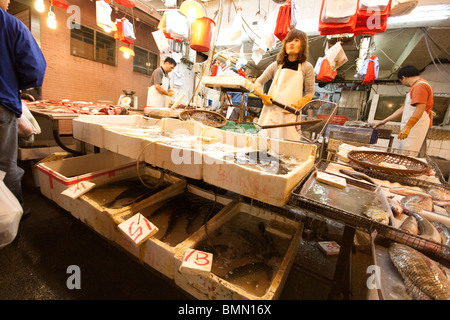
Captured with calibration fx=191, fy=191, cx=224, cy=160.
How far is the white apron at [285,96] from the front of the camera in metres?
3.26

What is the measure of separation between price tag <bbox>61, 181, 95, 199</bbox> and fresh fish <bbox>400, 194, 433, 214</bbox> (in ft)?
8.10

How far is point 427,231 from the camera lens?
0.95 meters

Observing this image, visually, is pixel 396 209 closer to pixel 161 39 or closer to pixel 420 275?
pixel 420 275

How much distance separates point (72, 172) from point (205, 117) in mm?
1960

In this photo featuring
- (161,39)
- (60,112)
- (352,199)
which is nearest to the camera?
(352,199)

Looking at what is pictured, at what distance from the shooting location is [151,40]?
9898 millimetres

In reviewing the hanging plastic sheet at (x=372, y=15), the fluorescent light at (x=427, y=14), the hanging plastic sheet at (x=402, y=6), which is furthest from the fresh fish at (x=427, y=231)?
the fluorescent light at (x=427, y=14)

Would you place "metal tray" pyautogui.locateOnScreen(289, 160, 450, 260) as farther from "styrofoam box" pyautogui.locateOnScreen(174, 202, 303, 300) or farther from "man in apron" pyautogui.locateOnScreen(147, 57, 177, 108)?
"man in apron" pyautogui.locateOnScreen(147, 57, 177, 108)

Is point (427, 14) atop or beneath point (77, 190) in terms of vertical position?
atop

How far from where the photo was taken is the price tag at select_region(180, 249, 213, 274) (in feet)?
3.59

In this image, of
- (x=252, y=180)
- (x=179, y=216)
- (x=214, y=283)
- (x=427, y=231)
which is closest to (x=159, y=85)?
(x=179, y=216)

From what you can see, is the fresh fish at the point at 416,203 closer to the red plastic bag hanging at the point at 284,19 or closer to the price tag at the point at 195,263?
the price tag at the point at 195,263

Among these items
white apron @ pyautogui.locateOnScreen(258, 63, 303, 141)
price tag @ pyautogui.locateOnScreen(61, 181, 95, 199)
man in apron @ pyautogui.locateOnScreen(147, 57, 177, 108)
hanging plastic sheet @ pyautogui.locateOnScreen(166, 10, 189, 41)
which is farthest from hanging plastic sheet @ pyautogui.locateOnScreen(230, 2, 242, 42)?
price tag @ pyautogui.locateOnScreen(61, 181, 95, 199)
